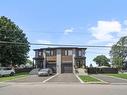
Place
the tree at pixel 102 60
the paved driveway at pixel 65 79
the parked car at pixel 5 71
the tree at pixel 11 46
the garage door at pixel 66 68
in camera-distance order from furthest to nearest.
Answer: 1. the tree at pixel 102 60
2. the garage door at pixel 66 68
3. the tree at pixel 11 46
4. the parked car at pixel 5 71
5. the paved driveway at pixel 65 79

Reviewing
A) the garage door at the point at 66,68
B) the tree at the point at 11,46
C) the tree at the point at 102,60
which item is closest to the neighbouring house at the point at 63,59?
the garage door at the point at 66,68

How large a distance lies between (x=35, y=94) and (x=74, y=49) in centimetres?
7420

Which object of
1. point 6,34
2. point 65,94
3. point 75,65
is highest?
point 6,34

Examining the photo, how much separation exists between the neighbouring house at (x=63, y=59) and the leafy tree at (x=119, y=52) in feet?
81.6

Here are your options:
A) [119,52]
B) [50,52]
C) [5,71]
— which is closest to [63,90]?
[5,71]

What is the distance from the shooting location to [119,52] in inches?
4899

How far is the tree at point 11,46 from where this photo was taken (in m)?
74.8

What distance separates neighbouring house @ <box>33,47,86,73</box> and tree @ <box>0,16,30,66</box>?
16.2m

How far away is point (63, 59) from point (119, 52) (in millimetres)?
34642

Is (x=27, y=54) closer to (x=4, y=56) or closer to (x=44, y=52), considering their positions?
(x=4, y=56)

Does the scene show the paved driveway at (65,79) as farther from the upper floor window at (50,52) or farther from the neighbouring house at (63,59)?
the upper floor window at (50,52)

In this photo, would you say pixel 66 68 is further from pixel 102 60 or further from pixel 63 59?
pixel 102 60

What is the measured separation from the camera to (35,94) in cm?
2148

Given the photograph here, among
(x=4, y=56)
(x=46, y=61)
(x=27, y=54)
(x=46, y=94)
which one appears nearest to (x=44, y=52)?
(x=46, y=61)
